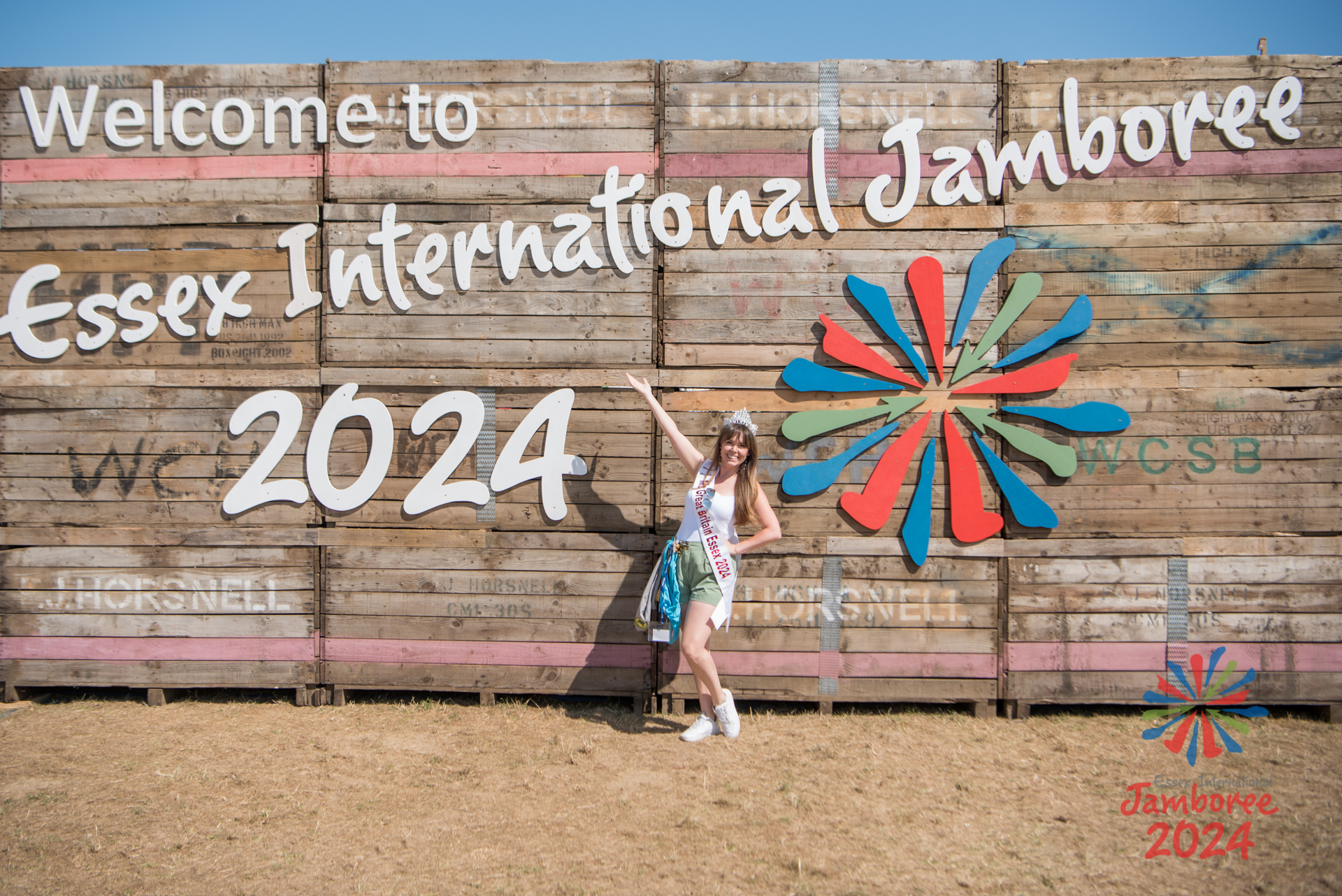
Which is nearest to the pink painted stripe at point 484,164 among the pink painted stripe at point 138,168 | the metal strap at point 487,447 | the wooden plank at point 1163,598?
the pink painted stripe at point 138,168

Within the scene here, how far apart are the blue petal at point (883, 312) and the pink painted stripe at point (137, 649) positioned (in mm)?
5133

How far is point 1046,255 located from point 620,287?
3144 mm

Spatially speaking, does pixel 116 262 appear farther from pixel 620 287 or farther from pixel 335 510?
pixel 620 287

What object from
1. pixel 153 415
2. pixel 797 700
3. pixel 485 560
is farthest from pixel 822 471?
pixel 153 415

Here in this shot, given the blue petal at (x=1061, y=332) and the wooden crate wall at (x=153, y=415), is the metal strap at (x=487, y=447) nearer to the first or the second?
the wooden crate wall at (x=153, y=415)

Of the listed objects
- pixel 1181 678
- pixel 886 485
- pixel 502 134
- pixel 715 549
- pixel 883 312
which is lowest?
pixel 1181 678

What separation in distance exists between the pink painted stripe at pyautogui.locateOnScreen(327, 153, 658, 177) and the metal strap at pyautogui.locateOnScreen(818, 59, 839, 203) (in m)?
1.28

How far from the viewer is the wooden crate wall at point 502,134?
546cm

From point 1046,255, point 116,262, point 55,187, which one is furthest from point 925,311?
point 55,187

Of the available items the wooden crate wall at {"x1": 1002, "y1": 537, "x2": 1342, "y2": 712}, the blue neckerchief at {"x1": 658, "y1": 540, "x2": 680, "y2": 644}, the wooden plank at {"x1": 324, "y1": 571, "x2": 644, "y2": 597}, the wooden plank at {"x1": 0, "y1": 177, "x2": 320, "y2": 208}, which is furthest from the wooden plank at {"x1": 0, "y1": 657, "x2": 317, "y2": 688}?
the wooden crate wall at {"x1": 1002, "y1": 537, "x2": 1342, "y2": 712}

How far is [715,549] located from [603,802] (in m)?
1.61

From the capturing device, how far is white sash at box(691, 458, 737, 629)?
4707 mm

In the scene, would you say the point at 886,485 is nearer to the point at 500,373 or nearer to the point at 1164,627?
the point at 1164,627

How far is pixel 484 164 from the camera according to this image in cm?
550
